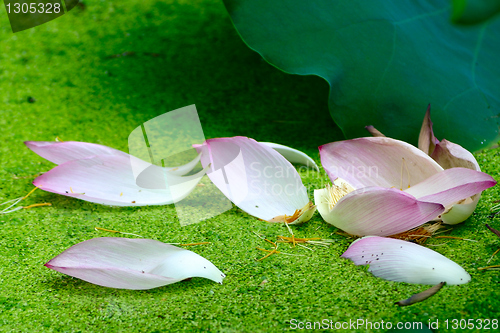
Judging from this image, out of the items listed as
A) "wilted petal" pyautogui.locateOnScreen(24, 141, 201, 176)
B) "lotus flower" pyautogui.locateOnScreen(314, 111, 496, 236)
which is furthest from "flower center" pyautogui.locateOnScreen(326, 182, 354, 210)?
"wilted petal" pyautogui.locateOnScreen(24, 141, 201, 176)

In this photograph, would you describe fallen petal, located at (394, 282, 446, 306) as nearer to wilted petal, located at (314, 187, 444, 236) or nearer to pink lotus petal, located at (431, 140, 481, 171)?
wilted petal, located at (314, 187, 444, 236)

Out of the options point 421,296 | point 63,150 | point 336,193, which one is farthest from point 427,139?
point 63,150

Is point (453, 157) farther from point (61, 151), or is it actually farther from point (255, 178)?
point (61, 151)

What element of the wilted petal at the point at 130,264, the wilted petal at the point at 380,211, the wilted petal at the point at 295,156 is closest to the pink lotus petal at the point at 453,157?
the wilted petal at the point at 380,211

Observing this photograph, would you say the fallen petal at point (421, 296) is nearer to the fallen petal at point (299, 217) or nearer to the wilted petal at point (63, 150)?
the fallen petal at point (299, 217)

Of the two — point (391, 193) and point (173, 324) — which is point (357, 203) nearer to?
point (391, 193)

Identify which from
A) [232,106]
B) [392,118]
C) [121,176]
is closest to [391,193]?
[392,118]
